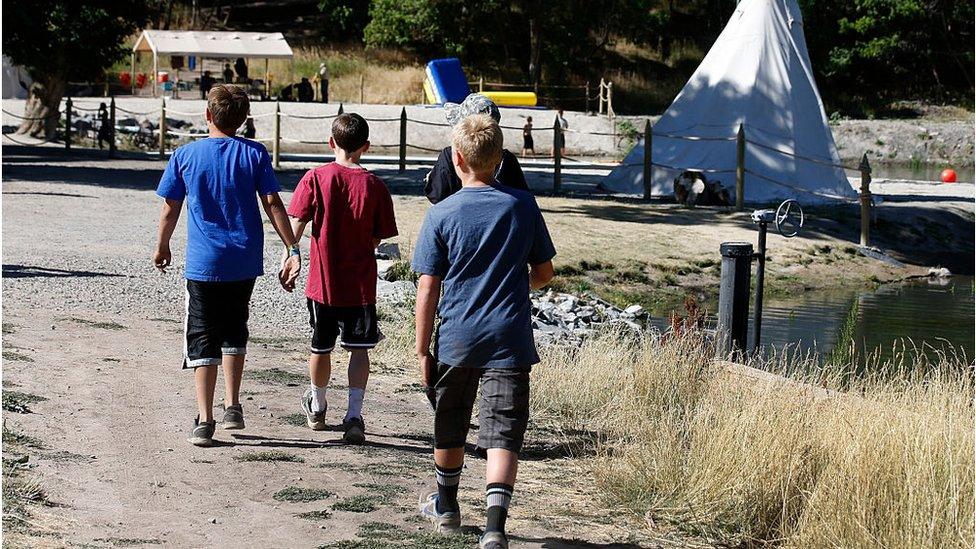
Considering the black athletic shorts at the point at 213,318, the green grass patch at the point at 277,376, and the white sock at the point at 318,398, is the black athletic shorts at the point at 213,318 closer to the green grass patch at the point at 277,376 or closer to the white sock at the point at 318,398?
the white sock at the point at 318,398

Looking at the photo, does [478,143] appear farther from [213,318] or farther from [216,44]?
[216,44]

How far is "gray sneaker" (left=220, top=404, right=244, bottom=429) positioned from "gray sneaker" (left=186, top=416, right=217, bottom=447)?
298mm

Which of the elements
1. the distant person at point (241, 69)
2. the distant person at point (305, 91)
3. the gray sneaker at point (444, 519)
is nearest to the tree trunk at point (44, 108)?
the distant person at point (305, 91)

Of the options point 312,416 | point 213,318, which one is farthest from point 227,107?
point 312,416

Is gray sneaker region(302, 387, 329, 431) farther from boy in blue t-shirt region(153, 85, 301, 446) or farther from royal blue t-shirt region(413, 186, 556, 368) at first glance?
royal blue t-shirt region(413, 186, 556, 368)

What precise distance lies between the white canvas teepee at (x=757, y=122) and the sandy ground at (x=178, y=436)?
33.9 feet

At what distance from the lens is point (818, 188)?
23.9 metres

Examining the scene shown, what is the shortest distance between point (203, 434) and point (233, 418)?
37 centimetres

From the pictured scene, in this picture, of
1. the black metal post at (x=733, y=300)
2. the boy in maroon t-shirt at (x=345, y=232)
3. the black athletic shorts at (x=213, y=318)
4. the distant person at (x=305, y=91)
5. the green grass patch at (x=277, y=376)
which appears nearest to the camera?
the black athletic shorts at (x=213, y=318)

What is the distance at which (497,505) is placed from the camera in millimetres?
5059

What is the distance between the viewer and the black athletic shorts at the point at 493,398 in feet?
16.7

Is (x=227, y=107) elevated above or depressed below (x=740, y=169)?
above

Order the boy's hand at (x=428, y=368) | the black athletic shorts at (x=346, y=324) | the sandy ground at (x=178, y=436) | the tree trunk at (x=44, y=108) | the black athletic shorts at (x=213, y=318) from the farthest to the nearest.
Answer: the tree trunk at (x=44, y=108) < the black athletic shorts at (x=346, y=324) < the black athletic shorts at (x=213, y=318) < the sandy ground at (x=178, y=436) < the boy's hand at (x=428, y=368)

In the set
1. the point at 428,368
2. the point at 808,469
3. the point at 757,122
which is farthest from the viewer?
the point at 757,122
